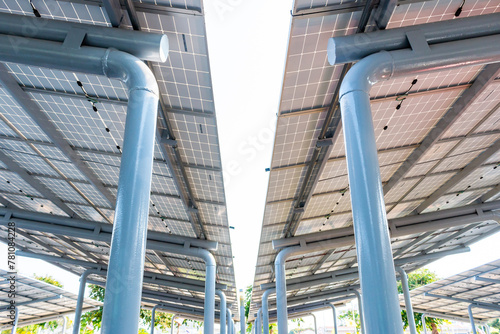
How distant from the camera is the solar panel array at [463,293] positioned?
1122 inches

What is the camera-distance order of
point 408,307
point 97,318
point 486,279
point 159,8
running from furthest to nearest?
point 97,318, point 408,307, point 486,279, point 159,8

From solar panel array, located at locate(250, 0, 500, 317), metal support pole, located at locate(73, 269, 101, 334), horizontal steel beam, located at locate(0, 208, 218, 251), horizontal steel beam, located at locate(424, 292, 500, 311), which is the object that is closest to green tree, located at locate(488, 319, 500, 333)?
horizontal steel beam, located at locate(424, 292, 500, 311)

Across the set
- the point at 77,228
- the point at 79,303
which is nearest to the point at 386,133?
the point at 77,228

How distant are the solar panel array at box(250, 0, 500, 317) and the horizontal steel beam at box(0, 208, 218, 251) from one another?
17.1ft

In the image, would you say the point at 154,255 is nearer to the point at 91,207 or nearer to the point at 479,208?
the point at 91,207

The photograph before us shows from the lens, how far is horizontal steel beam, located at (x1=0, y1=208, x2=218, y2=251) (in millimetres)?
24266

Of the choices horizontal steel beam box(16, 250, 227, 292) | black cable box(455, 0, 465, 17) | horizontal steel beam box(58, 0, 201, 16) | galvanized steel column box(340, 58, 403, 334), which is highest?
black cable box(455, 0, 465, 17)

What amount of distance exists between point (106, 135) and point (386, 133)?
430 inches

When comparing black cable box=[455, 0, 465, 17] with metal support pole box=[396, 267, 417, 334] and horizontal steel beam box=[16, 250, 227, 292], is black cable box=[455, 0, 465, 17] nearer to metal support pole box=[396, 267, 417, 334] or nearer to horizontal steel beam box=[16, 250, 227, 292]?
metal support pole box=[396, 267, 417, 334]

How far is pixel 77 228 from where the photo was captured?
24.7 m

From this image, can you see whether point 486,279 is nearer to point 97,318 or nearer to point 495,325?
point 97,318

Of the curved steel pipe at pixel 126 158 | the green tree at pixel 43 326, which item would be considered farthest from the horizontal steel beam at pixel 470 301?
the green tree at pixel 43 326

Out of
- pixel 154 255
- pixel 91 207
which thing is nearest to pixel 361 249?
pixel 91 207

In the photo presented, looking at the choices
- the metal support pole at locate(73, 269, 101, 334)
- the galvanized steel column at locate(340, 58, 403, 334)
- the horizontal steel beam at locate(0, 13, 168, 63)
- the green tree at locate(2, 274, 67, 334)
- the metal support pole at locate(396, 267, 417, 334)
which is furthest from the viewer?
the green tree at locate(2, 274, 67, 334)
